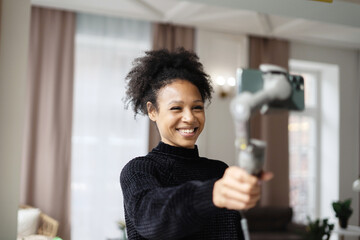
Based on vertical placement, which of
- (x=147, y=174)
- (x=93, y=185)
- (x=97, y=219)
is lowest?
(x=97, y=219)

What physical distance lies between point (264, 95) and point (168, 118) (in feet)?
1.66

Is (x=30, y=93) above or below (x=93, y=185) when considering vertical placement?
above

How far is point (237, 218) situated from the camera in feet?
3.82

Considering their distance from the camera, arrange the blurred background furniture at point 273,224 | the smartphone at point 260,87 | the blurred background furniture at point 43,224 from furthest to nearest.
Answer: the blurred background furniture at point 273,224
the blurred background furniture at point 43,224
the smartphone at point 260,87

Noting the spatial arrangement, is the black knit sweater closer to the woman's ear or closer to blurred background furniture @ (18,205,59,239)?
the woman's ear

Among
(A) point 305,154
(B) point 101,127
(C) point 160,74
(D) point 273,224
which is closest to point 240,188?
(C) point 160,74

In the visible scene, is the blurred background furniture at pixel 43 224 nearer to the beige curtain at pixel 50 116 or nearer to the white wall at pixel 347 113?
the beige curtain at pixel 50 116

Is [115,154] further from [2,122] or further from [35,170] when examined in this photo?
[2,122]

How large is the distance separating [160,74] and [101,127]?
370 centimetres

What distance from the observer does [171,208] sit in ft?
2.76

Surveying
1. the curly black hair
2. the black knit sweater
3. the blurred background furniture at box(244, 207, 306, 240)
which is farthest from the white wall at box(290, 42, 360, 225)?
the black knit sweater

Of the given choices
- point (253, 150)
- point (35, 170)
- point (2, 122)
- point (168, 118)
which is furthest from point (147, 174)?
point (35, 170)

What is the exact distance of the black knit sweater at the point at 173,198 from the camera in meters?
0.83

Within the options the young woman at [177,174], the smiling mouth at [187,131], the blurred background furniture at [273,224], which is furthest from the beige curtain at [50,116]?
the smiling mouth at [187,131]
